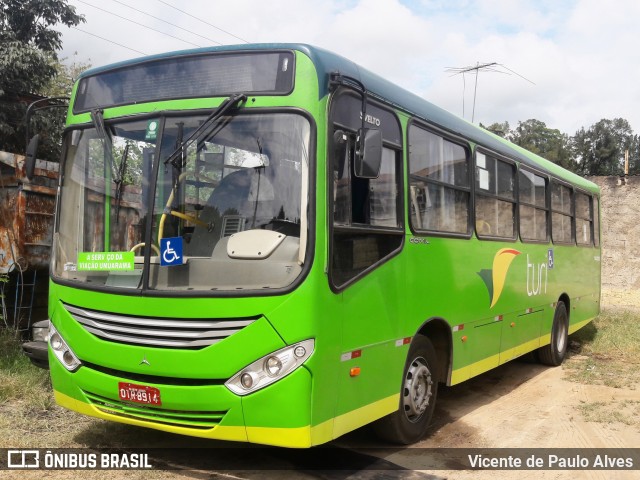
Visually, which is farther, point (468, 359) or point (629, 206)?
point (629, 206)

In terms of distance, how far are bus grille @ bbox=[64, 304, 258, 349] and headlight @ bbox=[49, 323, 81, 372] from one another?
289mm

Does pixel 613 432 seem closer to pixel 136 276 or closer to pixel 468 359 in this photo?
pixel 468 359

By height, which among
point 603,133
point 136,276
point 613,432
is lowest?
point 613,432

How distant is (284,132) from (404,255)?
1.60 metres

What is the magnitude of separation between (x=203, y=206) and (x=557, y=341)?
720cm

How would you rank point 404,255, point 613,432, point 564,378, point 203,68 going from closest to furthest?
point 203,68, point 404,255, point 613,432, point 564,378

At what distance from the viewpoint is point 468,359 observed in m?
6.65

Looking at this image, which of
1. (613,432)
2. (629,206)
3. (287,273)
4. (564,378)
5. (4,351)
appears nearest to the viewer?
(287,273)

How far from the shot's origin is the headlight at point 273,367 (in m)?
4.11

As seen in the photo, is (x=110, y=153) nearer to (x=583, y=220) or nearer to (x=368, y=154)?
(x=368, y=154)

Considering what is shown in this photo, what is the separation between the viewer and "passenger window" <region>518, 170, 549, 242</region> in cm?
837

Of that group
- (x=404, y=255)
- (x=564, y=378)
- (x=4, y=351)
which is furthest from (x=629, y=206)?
(x=4, y=351)

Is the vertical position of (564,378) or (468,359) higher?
(468,359)

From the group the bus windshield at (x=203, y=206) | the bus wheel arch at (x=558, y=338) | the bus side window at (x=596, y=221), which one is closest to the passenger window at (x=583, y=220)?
the bus side window at (x=596, y=221)
